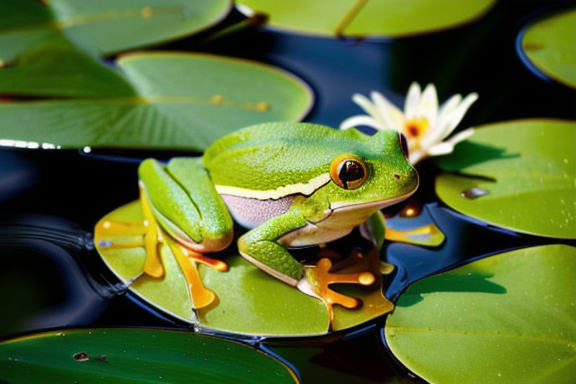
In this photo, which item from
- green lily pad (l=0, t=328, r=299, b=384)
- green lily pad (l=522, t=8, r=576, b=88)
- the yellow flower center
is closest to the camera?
green lily pad (l=0, t=328, r=299, b=384)

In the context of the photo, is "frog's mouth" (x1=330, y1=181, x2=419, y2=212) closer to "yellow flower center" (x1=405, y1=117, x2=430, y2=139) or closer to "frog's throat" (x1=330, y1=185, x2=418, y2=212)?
"frog's throat" (x1=330, y1=185, x2=418, y2=212)

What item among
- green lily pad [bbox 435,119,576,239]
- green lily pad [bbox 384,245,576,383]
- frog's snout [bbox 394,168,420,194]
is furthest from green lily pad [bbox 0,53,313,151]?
green lily pad [bbox 384,245,576,383]

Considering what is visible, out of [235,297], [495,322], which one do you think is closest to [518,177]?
[495,322]

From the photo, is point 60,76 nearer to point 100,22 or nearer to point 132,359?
point 100,22

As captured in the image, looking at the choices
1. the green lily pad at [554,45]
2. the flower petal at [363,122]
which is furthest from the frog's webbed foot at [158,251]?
the green lily pad at [554,45]

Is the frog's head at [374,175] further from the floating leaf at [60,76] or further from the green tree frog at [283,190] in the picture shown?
the floating leaf at [60,76]

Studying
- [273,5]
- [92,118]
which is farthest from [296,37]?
[92,118]

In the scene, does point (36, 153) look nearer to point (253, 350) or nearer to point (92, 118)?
point (92, 118)
